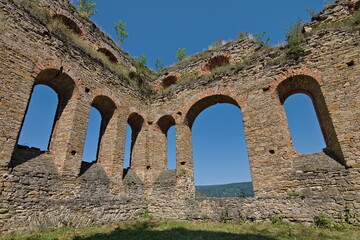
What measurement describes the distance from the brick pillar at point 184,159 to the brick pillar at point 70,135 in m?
4.13

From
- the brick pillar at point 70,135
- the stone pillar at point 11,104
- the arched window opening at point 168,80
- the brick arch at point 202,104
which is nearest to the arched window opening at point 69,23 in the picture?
the brick pillar at point 70,135

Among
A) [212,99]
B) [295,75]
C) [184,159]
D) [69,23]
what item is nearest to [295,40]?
[295,75]

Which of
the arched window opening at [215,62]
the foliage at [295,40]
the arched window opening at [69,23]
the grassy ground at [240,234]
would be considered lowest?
the grassy ground at [240,234]

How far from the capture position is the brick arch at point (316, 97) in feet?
22.5

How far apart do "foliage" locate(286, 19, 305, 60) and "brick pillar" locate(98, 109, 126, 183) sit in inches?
314

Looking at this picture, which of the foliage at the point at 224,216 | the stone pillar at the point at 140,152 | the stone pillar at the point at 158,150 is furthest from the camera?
the stone pillar at the point at 158,150

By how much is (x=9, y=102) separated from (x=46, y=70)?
1846 mm

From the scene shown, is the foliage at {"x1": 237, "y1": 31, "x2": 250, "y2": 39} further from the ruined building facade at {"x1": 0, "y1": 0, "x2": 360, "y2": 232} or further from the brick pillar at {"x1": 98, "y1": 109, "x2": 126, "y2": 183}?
the brick pillar at {"x1": 98, "y1": 109, "x2": 126, "y2": 183}

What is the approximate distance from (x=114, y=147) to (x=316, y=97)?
8.85 metres

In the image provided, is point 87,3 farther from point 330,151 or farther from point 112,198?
point 330,151

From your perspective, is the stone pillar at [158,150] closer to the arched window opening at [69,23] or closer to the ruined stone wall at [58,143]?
the ruined stone wall at [58,143]

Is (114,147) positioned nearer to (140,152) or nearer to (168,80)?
(140,152)

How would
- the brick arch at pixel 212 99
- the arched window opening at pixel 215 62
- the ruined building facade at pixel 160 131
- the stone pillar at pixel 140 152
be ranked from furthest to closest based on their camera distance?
the arched window opening at pixel 215 62
the stone pillar at pixel 140 152
the brick arch at pixel 212 99
the ruined building facade at pixel 160 131

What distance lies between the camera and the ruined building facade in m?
5.89
